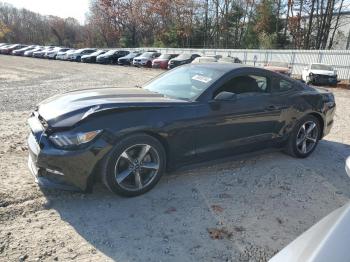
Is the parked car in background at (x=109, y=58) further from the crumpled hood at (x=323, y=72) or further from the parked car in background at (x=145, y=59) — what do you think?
the crumpled hood at (x=323, y=72)

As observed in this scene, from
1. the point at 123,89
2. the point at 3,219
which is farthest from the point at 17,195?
the point at 123,89

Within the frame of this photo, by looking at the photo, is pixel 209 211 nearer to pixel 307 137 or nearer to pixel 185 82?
pixel 185 82

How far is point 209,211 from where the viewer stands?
3.86 meters

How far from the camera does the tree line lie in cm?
3662

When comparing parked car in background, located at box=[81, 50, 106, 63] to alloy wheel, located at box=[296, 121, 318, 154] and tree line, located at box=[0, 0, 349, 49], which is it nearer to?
tree line, located at box=[0, 0, 349, 49]

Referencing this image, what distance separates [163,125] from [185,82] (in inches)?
43.0

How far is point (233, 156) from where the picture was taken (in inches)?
191

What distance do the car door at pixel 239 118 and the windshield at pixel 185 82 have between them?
19 cm

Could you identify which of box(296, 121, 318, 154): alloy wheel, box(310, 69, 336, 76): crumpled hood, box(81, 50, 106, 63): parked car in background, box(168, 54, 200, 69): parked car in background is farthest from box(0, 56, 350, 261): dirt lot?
Answer: box(81, 50, 106, 63): parked car in background

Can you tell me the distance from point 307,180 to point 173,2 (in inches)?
1897

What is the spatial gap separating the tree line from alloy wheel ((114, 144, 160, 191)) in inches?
1405

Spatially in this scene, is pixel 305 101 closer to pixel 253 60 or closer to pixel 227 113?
pixel 227 113

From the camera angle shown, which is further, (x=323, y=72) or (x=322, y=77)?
(x=323, y=72)

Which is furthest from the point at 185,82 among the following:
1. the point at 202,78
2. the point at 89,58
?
the point at 89,58
